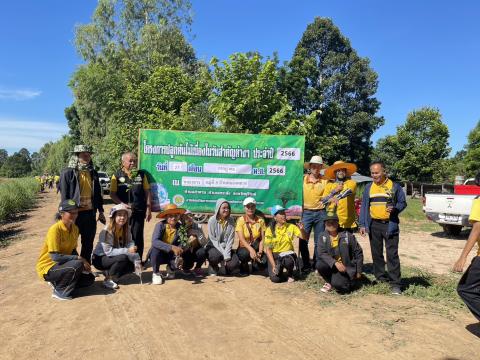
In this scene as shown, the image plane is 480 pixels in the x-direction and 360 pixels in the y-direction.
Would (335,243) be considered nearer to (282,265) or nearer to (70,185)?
(282,265)

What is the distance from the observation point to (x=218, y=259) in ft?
20.6

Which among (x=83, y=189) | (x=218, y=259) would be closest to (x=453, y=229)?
(x=218, y=259)

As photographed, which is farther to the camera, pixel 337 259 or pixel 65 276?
pixel 337 259

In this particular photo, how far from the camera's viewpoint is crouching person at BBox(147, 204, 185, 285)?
5859 millimetres

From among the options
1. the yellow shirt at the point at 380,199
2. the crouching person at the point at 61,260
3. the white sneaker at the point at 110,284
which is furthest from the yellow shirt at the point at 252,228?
the crouching person at the point at 61,260

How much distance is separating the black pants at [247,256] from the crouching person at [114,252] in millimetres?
1620

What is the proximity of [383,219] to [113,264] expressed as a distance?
12.7 feet

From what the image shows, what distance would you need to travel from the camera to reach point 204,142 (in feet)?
25.1

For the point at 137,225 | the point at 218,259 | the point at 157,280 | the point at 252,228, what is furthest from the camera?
the point at 252,228

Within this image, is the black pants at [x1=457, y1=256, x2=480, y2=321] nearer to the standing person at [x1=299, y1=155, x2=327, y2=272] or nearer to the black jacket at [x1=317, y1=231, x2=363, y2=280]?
the black jacket at [x1=317, y1=231, x2=363, y2=280]

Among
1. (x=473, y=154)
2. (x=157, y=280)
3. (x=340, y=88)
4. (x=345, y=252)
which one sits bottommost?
(x=157, y=280)

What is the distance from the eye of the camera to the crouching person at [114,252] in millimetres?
5582

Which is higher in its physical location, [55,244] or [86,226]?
[86,226]

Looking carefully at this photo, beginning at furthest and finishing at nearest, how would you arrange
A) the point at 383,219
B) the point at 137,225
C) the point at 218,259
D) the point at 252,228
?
the point at 252,228 < the point at 137,225 < the point at 218,259 < the point at 383,219
